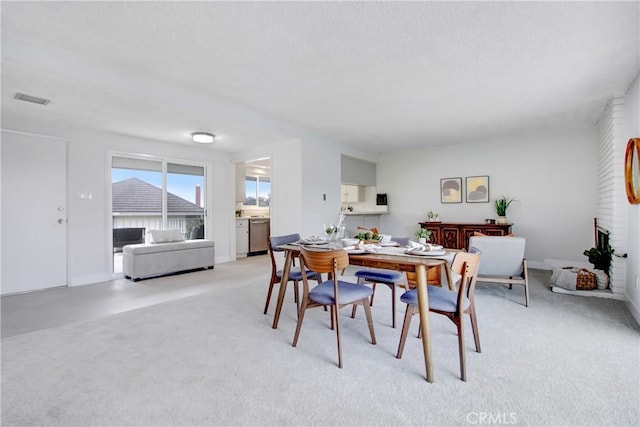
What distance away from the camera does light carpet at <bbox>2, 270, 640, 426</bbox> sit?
158 cm

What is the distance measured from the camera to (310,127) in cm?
509

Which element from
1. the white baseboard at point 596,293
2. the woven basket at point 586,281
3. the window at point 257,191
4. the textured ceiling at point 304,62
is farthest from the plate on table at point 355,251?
the window at point 257,191

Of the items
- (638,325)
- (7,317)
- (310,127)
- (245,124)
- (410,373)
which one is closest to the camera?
(410,373)

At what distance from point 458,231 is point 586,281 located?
2.36 metres

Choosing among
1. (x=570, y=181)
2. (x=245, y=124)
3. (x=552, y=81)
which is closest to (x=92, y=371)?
(x=245, y=124)

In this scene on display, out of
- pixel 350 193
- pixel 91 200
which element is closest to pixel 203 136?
pixel 91 200

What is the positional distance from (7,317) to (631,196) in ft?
21.3

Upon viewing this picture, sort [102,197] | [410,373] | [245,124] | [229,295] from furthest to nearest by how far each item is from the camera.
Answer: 1. [102,197]
2. [245,124]
3. [229,295]
4. [410,373]

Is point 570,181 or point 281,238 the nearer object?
point 281,238

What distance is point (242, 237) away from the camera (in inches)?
276

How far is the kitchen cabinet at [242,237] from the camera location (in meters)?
6.89

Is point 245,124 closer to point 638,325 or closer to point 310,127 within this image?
point 310,127

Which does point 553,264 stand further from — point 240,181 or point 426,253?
point 240,181
